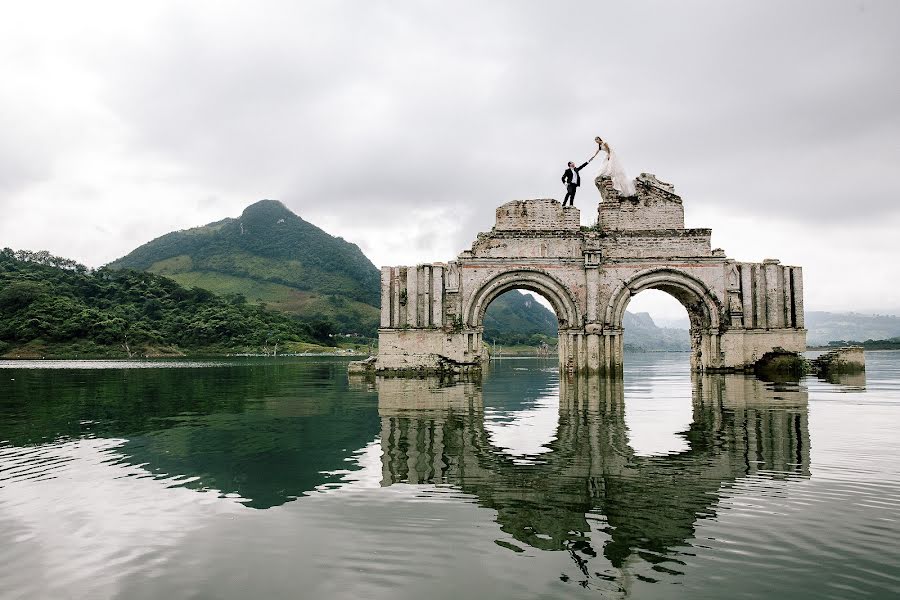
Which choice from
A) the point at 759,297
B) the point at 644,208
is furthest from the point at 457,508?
the point at 759,297

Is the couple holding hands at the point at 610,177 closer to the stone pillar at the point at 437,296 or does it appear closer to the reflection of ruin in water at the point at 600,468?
the stone pillar at the point at 437,296

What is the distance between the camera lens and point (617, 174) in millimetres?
24969

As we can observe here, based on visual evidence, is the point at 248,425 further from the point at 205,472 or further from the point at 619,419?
the point at 619,419

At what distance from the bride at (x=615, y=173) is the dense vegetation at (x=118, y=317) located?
2626 inches

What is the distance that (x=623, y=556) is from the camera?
4.01 m

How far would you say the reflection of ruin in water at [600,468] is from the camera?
4.57 metres

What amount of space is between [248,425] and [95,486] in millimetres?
4603

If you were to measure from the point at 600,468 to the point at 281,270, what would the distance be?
571 feet

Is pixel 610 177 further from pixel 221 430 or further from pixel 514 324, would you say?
pixel 514 324

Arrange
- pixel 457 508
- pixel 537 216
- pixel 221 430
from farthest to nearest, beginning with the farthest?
pixel 537 216, pixel 221 430, pixel 457 508

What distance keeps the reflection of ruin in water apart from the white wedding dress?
13983 mm

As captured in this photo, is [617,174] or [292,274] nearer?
[617,174]

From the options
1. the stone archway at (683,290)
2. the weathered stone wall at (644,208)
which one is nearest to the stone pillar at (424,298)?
the stone archway at (683,290)

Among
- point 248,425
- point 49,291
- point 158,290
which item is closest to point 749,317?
point 248,425
